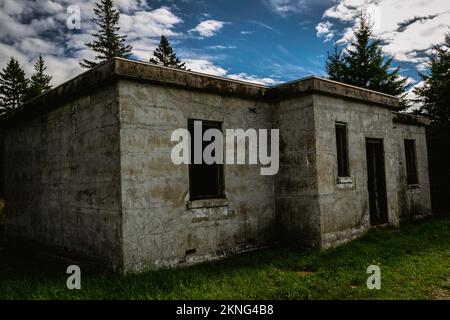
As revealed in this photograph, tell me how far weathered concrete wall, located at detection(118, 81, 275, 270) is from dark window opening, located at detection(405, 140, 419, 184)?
704cm

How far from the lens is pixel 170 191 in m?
6.18

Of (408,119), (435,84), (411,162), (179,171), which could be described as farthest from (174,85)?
(435,84)

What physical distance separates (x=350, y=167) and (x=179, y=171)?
431cm

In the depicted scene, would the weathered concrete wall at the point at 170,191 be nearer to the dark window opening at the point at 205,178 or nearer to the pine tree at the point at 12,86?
the dark window opening at the point at 205,178

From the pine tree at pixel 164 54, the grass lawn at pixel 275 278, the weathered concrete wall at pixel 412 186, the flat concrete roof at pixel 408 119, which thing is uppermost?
the pine tree at pixel 164 54

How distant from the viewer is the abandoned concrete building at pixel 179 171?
5801 mm

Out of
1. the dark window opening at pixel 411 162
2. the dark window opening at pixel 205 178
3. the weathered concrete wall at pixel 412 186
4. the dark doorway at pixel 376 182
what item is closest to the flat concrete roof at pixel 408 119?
the weathered concrete wall at pixel 412 186

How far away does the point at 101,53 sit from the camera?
94.4 feet

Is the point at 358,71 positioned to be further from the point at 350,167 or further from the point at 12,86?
the point at 12,86

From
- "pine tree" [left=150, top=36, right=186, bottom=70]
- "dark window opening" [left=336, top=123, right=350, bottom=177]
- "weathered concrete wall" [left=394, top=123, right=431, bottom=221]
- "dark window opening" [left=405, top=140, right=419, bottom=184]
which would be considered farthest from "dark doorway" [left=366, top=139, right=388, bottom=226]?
"pine tree" [left=150, top=36, right=186, bottom=70]

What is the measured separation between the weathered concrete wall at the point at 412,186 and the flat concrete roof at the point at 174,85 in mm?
2617

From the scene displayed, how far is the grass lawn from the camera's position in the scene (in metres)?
4.71
